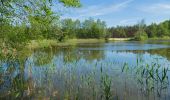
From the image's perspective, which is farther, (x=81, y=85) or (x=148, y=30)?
(x=148, y=30)

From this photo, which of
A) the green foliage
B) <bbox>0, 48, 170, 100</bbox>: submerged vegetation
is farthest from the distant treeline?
the green foliage

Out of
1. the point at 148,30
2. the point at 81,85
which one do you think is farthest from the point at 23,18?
the point at 148,30

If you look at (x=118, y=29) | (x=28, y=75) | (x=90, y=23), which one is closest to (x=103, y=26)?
(x=90, y=23)

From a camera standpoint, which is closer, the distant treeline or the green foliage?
the green foliage

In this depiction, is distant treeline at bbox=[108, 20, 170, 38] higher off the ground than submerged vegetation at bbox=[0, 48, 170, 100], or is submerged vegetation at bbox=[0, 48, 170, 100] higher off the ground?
distant treeline at bbox=[108, 20, 170, 38]

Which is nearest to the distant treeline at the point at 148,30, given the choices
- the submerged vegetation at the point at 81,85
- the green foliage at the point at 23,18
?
the submerged vegetation at the point at 81,85

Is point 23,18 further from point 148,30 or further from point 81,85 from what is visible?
point 148,30

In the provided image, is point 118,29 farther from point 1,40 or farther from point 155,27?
point 1,40

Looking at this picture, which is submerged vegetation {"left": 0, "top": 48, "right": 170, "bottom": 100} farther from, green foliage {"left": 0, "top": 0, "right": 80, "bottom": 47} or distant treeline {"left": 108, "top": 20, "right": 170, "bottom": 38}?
distant treeline {"left": 108, "top": 20, "right": 170, "bottom": 38}

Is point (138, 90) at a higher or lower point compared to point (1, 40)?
lower

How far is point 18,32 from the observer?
43.6 ft

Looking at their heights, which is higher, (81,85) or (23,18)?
(23,18)

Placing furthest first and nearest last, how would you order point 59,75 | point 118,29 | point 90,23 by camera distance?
point 118,29, point 90,23, point 59,75

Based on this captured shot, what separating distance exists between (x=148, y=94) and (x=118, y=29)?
12225 cm
